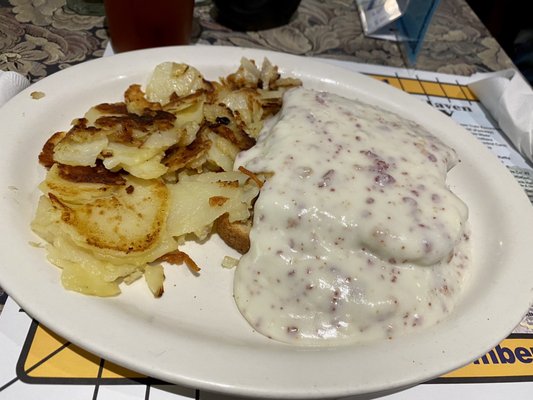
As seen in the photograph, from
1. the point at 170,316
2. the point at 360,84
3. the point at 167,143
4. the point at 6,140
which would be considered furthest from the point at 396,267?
the point at 6,140

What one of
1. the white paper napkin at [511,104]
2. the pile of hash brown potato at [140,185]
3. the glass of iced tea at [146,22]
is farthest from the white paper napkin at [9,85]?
the white paper napkin at [511,104]

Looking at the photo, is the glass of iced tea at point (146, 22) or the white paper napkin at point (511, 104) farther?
the white paper napkin at point (511, 104)

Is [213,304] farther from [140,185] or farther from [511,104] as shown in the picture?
[511,104]

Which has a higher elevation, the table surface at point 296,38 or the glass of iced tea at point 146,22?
the glass of iced tea at point 146,22

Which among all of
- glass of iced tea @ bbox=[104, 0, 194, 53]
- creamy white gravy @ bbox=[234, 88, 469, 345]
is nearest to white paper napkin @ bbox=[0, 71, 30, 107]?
glass of iced tea @ bbox=[104, 0, 194, 53]

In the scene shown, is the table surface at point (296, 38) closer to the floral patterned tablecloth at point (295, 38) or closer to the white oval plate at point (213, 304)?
the floral patterned tablecloth at point (295, 38)

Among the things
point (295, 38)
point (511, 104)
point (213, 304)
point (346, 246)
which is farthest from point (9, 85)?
point (511, 104)

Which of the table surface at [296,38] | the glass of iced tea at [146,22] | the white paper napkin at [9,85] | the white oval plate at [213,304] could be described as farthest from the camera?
the table surface at [296,38]
